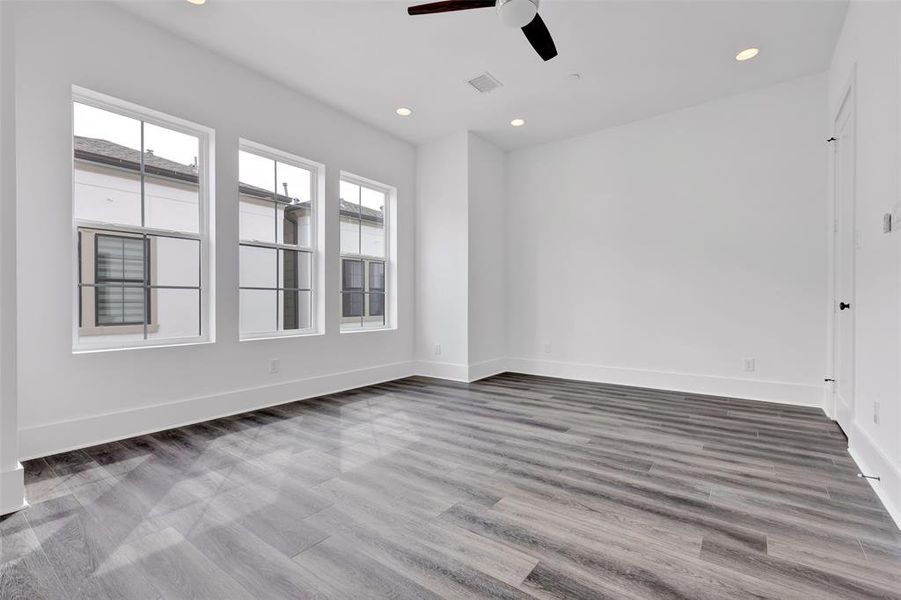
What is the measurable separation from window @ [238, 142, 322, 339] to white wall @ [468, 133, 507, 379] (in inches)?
75.3

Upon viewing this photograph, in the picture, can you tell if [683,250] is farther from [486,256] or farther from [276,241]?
[276,241]

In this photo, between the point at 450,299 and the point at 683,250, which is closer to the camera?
the point at 683,250

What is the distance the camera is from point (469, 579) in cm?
147

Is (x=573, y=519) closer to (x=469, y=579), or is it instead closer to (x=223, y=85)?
(x=469, y=579)

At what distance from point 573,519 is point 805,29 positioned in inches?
156

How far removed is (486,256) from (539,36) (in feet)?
9.86

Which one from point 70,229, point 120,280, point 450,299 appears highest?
point 70,229

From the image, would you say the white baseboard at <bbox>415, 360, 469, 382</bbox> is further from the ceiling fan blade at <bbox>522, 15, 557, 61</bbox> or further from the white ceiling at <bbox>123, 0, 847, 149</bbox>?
the ceiling fan blade at <bbox>522, 15, 557, 61</bbox>

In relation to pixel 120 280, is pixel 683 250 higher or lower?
higher

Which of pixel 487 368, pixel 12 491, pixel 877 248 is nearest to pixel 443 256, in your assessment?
pixel 487 368

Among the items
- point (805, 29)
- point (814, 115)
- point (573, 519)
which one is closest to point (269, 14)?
point (573, 519)

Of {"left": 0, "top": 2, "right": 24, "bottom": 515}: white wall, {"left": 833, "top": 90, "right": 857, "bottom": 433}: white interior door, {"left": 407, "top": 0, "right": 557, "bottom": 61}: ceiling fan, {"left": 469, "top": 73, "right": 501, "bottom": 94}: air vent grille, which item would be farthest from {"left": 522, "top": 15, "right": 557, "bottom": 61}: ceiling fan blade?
{"left": 0, "top": 2, "right": 24, "bottom": 515}: white wall

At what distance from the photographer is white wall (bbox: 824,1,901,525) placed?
1.99m

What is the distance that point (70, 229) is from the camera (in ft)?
8.92
